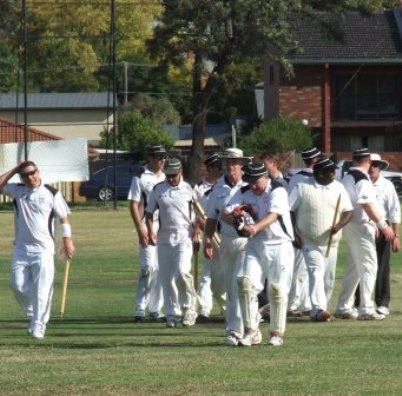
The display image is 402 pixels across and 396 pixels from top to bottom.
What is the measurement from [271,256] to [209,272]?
398 cm

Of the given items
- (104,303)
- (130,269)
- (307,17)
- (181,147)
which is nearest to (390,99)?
(307,17)

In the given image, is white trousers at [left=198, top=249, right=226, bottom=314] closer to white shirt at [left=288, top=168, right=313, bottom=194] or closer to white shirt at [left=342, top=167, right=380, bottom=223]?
white shirt at [left=288, top=168, right=313, bottom=194]

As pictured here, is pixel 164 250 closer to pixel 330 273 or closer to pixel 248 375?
pixel 330 273

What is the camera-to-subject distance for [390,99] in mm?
71188

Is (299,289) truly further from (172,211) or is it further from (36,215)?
(36,215)

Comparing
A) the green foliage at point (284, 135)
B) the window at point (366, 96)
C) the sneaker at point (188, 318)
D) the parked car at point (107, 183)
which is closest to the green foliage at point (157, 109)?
the window at point (366, 96)

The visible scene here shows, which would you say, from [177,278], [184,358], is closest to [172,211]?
[177,278]

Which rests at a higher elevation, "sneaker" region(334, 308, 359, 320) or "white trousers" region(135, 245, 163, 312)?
"white trousers" region(135, 245, 163, 312)

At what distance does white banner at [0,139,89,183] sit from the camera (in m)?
50.0

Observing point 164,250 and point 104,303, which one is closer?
point 164,250

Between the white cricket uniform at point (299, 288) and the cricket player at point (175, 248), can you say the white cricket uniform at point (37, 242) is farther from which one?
the white cricket uniform at point (299, 288)

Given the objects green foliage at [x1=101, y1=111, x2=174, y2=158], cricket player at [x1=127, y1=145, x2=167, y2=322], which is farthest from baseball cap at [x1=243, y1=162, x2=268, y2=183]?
green foliage at [x1=101, y1=111, x2=174, y2=158]

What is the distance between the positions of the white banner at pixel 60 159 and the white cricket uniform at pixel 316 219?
112 feet

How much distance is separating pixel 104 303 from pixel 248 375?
8.84 meters
